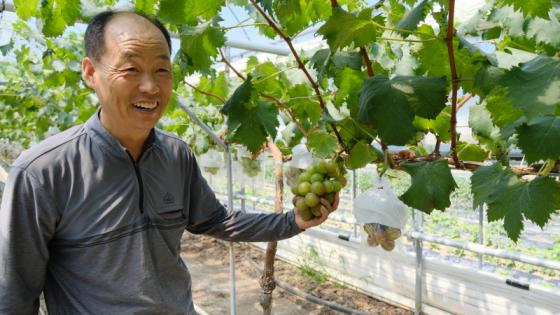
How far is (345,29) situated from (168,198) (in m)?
1.00

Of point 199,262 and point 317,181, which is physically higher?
point 317,181

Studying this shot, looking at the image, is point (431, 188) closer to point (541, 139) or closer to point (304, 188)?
point (541, 139)

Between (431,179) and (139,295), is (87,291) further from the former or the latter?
(431,179)

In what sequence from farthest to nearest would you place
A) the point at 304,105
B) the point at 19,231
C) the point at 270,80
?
the point at 270,80, the point at 304,105, the point at 19,231

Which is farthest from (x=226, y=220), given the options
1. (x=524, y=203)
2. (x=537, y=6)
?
(x=537, y=6)

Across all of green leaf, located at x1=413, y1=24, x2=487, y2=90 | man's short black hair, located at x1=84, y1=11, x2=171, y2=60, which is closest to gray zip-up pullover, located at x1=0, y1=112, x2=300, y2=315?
man's short black hair, located at x1=84, y1=11, x2=171, y2=60

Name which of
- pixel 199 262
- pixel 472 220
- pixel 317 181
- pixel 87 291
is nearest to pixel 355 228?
pixel 472 220

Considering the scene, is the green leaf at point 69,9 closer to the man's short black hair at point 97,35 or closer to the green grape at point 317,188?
the man's short black hair at point 97,35

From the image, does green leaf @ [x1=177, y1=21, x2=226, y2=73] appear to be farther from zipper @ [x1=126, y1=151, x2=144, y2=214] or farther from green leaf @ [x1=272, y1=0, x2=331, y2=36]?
zipper @ [x1=126, y1=151, x2=144, y2=214]

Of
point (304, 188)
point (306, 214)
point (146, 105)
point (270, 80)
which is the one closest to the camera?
point (146, 105)

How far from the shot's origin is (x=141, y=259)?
1522mm

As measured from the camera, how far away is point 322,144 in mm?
1801

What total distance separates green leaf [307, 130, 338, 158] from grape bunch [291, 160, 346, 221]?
83 millimetres

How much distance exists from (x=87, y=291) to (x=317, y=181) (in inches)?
35.0
